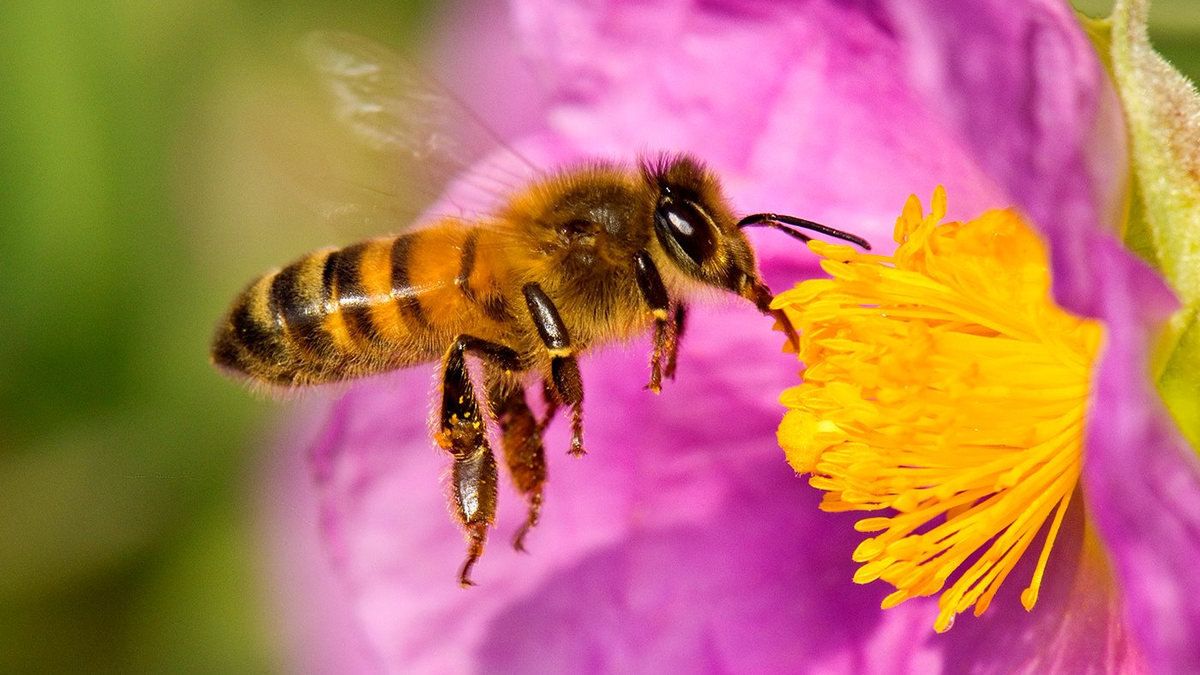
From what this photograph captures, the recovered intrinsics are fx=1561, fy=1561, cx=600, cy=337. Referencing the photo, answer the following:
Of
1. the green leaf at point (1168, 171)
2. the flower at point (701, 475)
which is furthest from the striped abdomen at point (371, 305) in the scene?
the green leaf at point (1168, 171)

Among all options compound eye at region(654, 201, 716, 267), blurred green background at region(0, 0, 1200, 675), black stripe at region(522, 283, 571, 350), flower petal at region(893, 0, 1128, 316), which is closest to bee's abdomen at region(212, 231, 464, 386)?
black stripe at region(522, 283, 571, 350)

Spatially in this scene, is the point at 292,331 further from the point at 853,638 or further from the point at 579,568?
the point at 853,638

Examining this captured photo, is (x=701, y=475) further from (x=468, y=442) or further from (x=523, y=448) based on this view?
(x=468, y=442)

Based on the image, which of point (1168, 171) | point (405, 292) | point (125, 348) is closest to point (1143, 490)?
point (1168, 171)

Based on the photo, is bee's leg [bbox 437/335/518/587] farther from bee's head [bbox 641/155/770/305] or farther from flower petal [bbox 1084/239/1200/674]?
flower petal [bbox 1084/239/1200/674]

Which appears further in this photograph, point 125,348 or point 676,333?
point 125,348

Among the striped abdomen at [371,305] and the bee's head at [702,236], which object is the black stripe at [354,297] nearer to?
the striped abdomen at [371,305]

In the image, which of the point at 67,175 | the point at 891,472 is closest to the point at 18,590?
the point at 67,175
